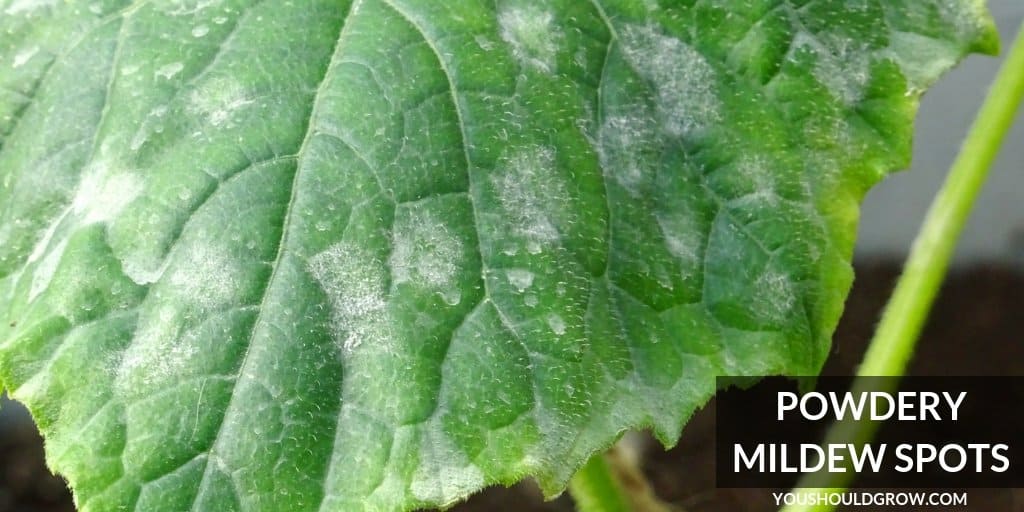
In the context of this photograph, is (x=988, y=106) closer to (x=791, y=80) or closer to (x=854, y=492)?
(x=791, y=80)

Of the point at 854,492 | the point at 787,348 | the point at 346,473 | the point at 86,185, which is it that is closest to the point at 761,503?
the point at 854,492

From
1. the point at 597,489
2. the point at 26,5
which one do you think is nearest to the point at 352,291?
the point at 26,5

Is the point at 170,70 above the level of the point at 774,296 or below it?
above

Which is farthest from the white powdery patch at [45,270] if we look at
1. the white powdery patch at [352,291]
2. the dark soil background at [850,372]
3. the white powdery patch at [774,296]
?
the dark soil background at [850,372]

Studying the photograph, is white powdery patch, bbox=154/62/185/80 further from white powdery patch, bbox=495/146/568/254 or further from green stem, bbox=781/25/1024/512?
green stem, bbox=781/25/1024/512

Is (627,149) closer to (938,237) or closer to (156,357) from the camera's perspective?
(156,357)

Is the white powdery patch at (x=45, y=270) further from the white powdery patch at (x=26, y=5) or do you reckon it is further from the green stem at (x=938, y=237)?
the green stem at (x=938, y=237)
